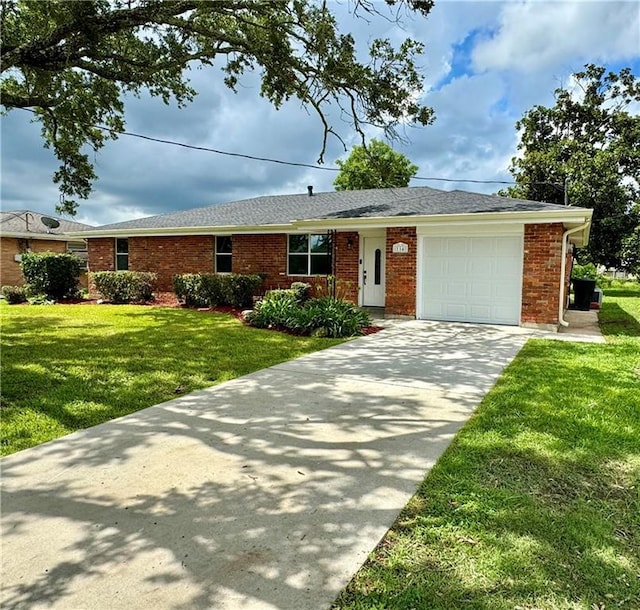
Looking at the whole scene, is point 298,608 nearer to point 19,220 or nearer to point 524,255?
point 524,255

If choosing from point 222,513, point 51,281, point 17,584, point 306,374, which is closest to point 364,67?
point 306,374

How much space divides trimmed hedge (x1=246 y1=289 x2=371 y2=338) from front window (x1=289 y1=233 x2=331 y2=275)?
2.87 metres

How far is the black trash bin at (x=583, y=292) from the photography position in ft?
49.3

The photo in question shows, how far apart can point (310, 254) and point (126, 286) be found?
634 cm

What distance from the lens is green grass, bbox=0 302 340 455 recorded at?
4684 millimetres

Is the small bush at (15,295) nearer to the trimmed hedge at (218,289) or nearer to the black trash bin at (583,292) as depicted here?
the trimmed hedge at (218,289)

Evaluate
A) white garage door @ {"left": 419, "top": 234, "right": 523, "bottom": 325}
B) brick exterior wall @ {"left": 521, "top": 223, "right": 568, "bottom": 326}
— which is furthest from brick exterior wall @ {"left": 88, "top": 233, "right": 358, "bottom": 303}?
brick exterior wall @ {"left": 521, "top": 223, "right": 568, "bottom": 326}

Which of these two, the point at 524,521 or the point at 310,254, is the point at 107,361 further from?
the point at 310,254

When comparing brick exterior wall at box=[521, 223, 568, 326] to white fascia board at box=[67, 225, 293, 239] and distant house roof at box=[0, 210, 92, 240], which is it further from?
distant house roof at box=[0, 210, 92, 240]

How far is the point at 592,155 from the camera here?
25359mm

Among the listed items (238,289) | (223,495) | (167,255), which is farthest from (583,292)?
(223,495)

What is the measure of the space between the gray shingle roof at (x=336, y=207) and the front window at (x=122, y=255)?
23.7 inches

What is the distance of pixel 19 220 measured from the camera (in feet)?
71.9

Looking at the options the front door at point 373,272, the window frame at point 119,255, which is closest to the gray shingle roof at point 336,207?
the window frame at point 119,255
